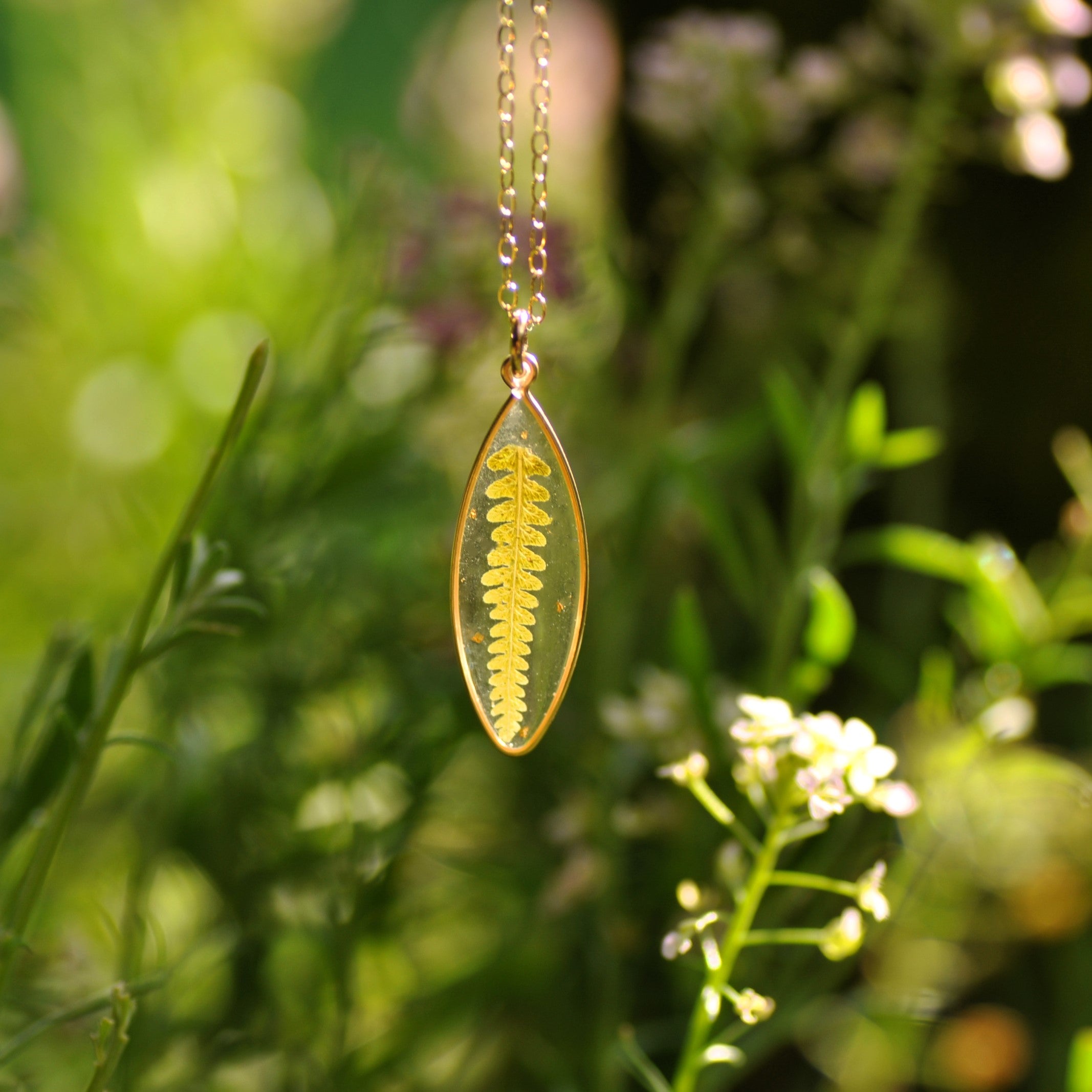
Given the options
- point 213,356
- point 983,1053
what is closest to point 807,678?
point 983,1053

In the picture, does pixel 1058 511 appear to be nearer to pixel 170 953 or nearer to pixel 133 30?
pixel 170 953

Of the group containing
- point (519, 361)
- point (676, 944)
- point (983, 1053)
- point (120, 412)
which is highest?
point (519, 361)

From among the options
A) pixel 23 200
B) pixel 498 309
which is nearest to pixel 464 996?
pixel 498 309

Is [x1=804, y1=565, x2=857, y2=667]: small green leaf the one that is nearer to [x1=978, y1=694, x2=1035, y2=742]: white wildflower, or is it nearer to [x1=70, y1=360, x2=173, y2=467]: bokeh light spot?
[x1=978, y1=694, x2=1035, y2=742]: white wildflower

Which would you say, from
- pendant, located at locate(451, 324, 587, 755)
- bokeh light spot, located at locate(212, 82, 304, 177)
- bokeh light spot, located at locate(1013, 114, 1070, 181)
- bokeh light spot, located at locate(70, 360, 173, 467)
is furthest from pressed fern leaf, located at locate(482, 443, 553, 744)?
bokeh light spot, located at locate(212, 82, 304, 177)

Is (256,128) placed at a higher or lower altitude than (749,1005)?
higher

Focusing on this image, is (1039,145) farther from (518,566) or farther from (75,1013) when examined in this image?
(75,1013)
